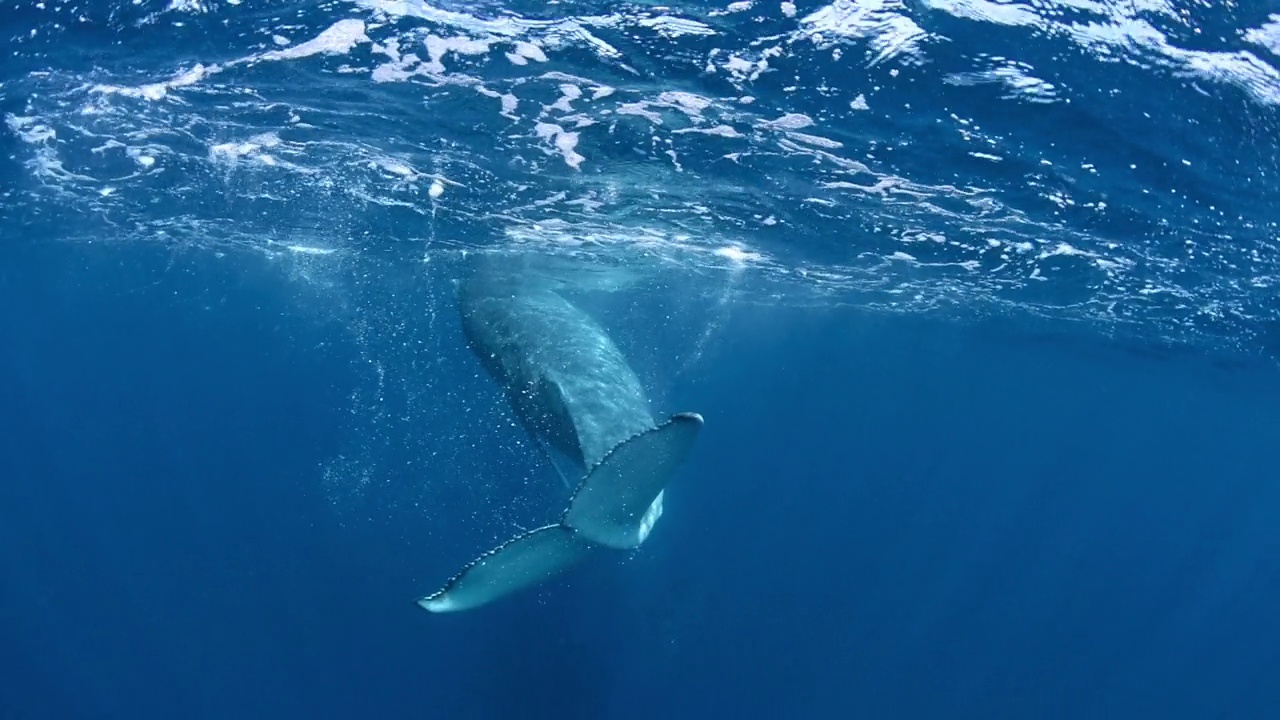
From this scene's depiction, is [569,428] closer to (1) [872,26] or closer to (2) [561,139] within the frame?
(1) [872,26]

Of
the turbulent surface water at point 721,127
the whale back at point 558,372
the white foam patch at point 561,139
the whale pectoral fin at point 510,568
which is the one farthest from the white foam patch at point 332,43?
the whale pectoral fin at point 510,568

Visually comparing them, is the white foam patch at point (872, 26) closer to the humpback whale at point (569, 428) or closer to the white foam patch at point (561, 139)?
the humpback whale at point (569, 428)

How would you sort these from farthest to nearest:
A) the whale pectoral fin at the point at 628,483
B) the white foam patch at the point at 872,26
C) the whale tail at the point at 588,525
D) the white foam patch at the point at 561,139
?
the white foam patch at the point at 561,139 → the white foam patch at the point at 872,26 → the whale tail at the point at 588,525 → the whale pectoral fin at the point at 628,483

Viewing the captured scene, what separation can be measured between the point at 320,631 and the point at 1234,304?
34.1 metres

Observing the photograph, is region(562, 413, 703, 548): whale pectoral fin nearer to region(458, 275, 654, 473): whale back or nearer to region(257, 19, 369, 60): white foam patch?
region(458, 275, 654, 473): whale back

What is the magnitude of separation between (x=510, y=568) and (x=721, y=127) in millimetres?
10079

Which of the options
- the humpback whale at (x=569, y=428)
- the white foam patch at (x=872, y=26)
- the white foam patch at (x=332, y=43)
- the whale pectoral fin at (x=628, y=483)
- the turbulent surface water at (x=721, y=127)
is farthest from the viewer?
the white foam patch at (x=332, y=43)

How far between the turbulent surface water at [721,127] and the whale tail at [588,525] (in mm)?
6168

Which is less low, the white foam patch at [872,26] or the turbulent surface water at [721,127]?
the white foam patch at [872,26]

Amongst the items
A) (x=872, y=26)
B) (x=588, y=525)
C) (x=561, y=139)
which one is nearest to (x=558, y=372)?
(x=588, y=525)

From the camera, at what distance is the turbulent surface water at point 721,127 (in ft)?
35.3

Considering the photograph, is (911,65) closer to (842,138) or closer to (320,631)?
(842,138)

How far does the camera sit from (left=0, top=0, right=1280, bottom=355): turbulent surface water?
35.3 ft

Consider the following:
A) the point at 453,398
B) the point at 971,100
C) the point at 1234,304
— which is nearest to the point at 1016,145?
the point at 971,100
